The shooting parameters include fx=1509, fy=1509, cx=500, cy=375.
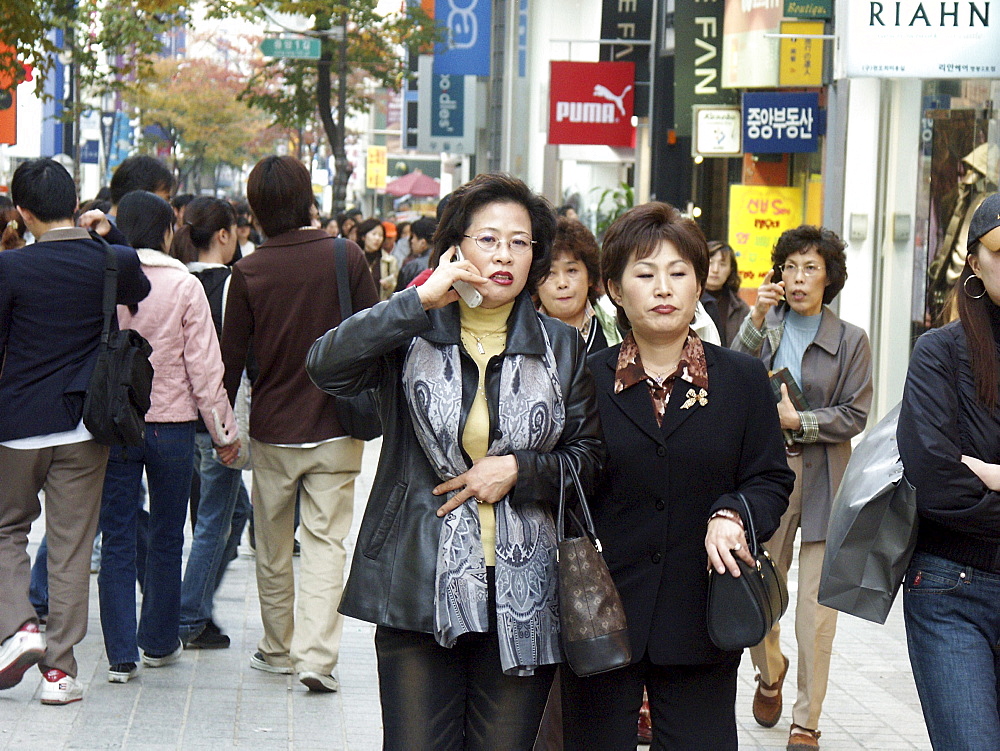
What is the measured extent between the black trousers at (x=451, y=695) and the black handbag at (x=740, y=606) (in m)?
0.46

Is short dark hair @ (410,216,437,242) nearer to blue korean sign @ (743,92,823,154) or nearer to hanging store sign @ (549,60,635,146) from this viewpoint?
blue korean sign @ (743,92,823,154)

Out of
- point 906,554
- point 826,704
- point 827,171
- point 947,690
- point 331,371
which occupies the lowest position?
point 826,704

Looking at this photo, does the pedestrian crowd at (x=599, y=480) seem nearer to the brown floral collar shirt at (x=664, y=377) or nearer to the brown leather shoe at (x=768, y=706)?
the brown floral collar shirt at (x=664, y=377)

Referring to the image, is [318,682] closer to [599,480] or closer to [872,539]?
[599,480]

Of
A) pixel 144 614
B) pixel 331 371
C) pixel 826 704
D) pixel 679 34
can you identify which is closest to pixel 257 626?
pixel 144 614

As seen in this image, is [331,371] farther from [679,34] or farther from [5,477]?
[679,34]

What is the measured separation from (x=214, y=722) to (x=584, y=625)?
2.96 m

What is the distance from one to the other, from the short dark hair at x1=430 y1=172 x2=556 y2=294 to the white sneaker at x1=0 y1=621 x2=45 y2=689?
292 centimetres

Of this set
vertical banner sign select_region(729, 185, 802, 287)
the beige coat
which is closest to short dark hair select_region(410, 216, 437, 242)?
vertical banner sign select_region(729, 185, 802, 287)

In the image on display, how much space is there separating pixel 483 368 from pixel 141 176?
4091mm

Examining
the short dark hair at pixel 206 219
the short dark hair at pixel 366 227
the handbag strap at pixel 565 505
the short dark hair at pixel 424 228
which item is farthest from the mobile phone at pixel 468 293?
the short dark hair at pixel 366 227

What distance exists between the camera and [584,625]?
3.62m

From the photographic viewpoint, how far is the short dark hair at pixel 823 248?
6180mm

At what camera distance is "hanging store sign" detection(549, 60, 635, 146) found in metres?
22.8
